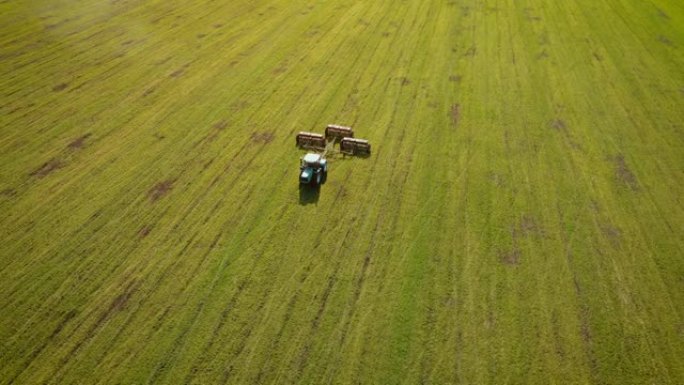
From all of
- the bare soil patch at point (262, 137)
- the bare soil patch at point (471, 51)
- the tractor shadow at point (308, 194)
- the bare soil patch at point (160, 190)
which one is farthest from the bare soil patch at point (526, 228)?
the bare soil patch at point (471, 51)

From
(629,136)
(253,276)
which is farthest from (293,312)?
(629,136)

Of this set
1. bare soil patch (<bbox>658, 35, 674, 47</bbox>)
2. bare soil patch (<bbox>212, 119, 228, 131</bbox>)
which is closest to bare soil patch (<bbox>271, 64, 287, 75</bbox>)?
bare soil patch (<bbox>212, 119, 228, 131</bbox>)

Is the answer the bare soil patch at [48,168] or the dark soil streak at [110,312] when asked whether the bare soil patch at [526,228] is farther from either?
the bare soil patch at [48,168]

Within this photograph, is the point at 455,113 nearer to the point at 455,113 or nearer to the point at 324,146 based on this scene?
the point at 455,113

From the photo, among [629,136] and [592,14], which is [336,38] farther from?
[592,14]

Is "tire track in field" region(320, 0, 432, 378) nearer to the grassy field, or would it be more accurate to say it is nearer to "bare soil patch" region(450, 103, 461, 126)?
the grassy field

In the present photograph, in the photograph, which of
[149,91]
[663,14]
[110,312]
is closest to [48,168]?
[149,91]
